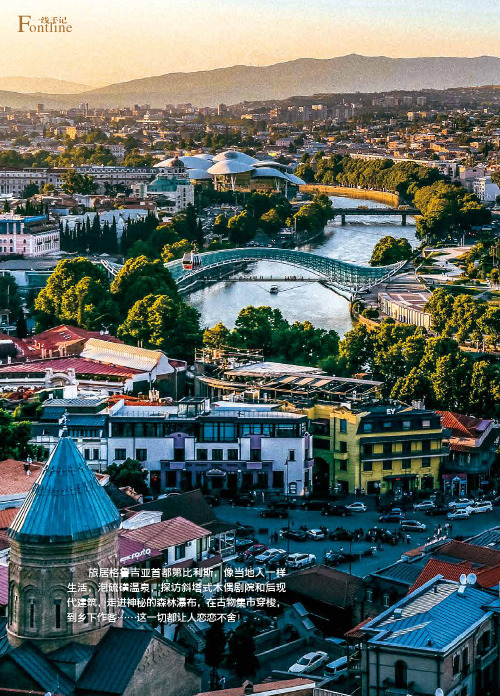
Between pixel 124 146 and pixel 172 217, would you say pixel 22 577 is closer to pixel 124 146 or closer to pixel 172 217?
pixel 172 217

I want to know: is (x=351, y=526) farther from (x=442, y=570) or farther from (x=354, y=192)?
(x=354, y=192)

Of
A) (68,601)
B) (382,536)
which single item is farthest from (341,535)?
(68,601)

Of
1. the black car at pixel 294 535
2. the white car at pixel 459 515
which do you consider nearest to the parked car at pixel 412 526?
the white car at pixel 459 515

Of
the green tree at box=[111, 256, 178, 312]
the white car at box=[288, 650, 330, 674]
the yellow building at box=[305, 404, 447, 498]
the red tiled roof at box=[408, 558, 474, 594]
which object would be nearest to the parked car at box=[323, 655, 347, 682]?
the white car at box=[288, 650, 330, 674]

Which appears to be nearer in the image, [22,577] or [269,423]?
[22,577]

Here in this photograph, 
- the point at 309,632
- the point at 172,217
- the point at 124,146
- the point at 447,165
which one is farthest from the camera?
the point at 124,146

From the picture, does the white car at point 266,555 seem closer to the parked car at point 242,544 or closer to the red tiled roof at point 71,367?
the parked car at point 242,544

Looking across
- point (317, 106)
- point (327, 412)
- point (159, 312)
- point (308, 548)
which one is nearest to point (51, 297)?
point (159, 312)
